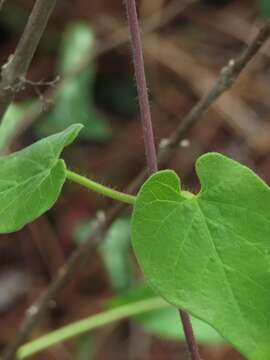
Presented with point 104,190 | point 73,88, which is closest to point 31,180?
point 104,190

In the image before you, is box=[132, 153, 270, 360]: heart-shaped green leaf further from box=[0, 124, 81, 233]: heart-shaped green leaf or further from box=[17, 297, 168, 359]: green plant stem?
box=[17, 297, 168, 359]: green plant stem

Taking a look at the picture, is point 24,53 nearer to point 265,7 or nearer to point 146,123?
point 146,123

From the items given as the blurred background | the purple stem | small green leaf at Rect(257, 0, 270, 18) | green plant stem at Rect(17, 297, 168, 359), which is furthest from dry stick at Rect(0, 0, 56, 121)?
small green leaf at Rect(257, 0, 270, 18)

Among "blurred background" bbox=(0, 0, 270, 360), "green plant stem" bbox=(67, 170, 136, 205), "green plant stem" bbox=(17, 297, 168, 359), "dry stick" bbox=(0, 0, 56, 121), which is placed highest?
"dry stick" bbox=(0, 0, 56, 121)

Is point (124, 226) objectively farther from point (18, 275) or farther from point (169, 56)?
point (169, 56)

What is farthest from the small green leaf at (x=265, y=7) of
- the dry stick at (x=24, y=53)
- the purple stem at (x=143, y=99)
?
the purple stem at (x=143, y=99)

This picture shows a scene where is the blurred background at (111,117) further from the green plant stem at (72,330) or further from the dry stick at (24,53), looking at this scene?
the dry stick at (24,53)
